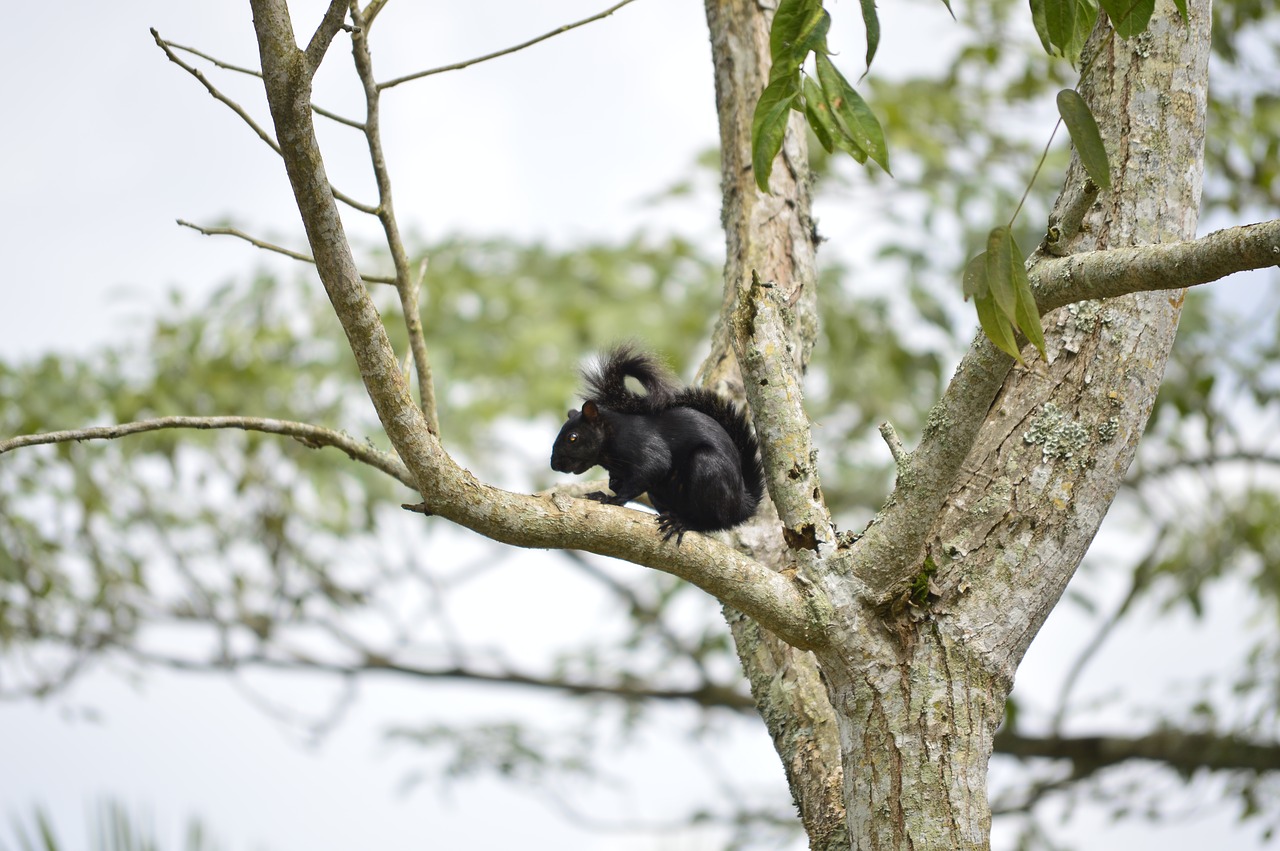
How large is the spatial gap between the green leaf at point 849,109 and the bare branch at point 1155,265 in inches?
13.1

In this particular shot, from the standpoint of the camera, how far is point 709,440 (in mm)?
2963

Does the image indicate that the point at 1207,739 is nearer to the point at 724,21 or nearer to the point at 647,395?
the point at 647,395

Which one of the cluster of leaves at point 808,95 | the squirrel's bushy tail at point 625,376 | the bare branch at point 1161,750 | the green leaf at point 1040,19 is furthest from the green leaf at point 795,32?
the bare branch at point 1161,750

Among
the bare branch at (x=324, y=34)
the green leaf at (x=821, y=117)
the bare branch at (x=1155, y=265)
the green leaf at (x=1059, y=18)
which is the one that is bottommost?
the bare branch at (x=1155, y=265)

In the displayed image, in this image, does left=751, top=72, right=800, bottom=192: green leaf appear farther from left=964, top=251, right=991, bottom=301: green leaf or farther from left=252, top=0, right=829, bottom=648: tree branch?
left=252, top=0, right=829, bottom=648: tree branch

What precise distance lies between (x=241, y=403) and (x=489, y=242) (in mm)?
1726

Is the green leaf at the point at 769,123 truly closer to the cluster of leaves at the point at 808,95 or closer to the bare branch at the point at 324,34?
the cluster of leaves at the point at 808,95

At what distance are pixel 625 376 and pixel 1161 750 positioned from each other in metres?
3.14

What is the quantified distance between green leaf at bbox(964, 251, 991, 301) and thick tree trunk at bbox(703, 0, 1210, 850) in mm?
359

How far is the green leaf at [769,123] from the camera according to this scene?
1.75 m

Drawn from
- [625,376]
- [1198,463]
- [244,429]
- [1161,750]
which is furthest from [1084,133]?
[1198,463]

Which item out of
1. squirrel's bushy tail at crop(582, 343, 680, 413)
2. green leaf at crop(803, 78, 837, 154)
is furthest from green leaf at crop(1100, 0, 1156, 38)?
squirrel's bushy tail at crop(582, 343, 680, 413)

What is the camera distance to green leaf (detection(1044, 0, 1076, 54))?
1.61m

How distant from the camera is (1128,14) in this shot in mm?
1590
